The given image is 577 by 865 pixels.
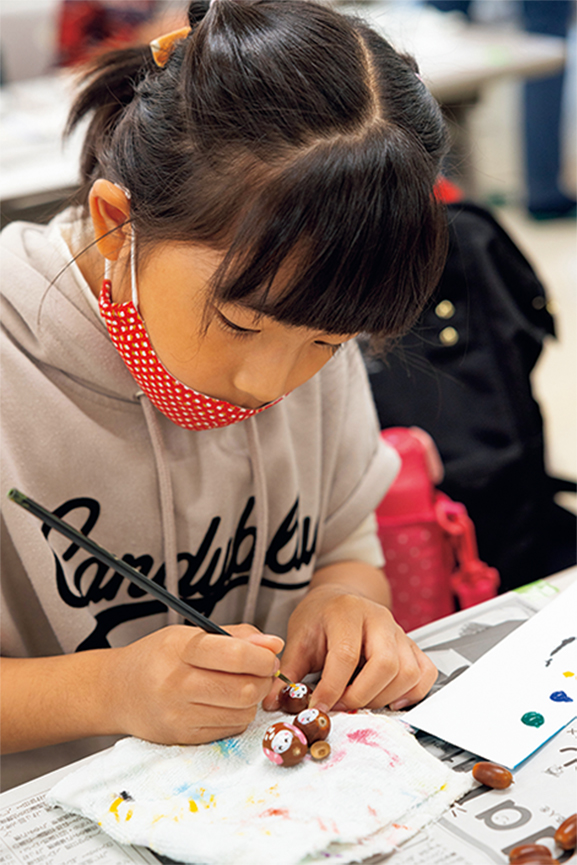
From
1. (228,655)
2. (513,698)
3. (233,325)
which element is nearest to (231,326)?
(233,325)

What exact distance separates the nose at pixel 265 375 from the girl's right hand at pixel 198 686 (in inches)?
7.2

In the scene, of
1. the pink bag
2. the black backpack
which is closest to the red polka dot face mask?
the pink bag

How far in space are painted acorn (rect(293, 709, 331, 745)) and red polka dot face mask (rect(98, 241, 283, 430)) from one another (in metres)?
0.25

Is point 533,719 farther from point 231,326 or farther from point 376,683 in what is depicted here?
point 231,326

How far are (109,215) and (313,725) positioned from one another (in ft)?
1.38

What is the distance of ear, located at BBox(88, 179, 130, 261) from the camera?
70 centimetres

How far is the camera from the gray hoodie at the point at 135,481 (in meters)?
0.80

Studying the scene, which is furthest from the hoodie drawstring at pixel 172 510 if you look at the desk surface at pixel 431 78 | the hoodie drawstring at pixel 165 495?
the desk surface at pixel 431 78

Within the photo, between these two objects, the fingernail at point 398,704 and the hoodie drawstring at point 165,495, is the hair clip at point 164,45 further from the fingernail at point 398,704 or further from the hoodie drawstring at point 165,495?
the fingernail at point 398,704

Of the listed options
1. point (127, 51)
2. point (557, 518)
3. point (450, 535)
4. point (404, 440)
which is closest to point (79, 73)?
point (127, 51)

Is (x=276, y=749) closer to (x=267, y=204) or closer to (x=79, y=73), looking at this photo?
→ (x=267, y=204)

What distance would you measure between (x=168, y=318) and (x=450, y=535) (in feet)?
2.14

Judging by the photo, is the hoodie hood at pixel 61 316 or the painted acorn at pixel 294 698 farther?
the hoodie hood at pixel 61 316

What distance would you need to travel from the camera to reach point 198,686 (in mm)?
639
